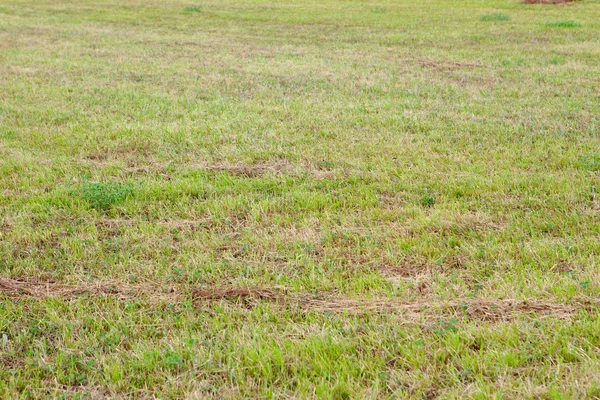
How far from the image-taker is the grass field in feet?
11.0

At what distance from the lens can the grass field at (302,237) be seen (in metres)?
3.34

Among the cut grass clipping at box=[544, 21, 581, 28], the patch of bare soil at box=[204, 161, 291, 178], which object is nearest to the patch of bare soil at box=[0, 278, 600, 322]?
the patch of bare soil at box=[204, 161, 291, 178]

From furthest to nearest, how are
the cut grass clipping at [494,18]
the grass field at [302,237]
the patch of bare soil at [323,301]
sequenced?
1. the cut grass clipping at [494,18]
2. the patch of bare soil at [323,301]
3. the grass field at [302,237]

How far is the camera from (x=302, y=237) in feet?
16.4

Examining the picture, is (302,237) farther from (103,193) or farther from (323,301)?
(103,193)

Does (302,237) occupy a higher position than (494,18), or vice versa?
(494,18)

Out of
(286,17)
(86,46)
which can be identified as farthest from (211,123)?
(286,17)

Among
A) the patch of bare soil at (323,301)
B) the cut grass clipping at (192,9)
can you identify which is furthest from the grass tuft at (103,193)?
the cut grass clipping at (192,9)

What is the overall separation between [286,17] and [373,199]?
20.8 metres

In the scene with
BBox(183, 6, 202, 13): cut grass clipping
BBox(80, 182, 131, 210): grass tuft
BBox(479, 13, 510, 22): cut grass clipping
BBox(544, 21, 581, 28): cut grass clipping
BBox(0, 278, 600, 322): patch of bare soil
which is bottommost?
BBox(0, 278, 600, 322): patch of bare soil

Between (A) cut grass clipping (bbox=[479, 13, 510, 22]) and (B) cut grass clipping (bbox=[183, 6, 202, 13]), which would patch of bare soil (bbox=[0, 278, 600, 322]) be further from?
(B) cut grass clipping (bbox=[183, 6, 202, 13])

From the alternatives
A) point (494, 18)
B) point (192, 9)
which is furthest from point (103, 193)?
point (192, 9)

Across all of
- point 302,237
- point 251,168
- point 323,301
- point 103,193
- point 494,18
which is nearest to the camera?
point 323,301

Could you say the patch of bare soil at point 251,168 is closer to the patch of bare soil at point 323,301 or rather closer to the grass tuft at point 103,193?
the grass tuft at point 103,193
